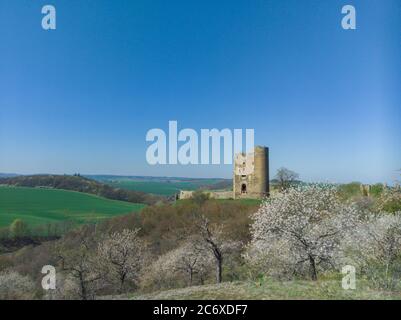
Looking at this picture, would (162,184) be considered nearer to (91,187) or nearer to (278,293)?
(91,187)

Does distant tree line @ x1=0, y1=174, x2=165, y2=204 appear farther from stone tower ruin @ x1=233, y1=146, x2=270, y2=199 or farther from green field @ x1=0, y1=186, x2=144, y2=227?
stone tower ruin @ x1=233, y1=146, x2=270, y2=199

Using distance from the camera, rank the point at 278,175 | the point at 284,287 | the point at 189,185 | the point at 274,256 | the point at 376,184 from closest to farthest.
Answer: the point at 284,287 < the point at 274,256 < the point at 376,184 < the point at 278,175 < the point at 189,185

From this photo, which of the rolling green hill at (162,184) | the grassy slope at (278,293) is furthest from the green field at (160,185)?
the grassy slope at (278,293)

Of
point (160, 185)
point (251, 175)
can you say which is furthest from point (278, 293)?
point (160, 185)

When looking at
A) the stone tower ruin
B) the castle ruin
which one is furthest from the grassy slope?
the stone tower ruin

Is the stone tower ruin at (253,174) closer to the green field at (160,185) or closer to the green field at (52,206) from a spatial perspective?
the green field at (160,185)
